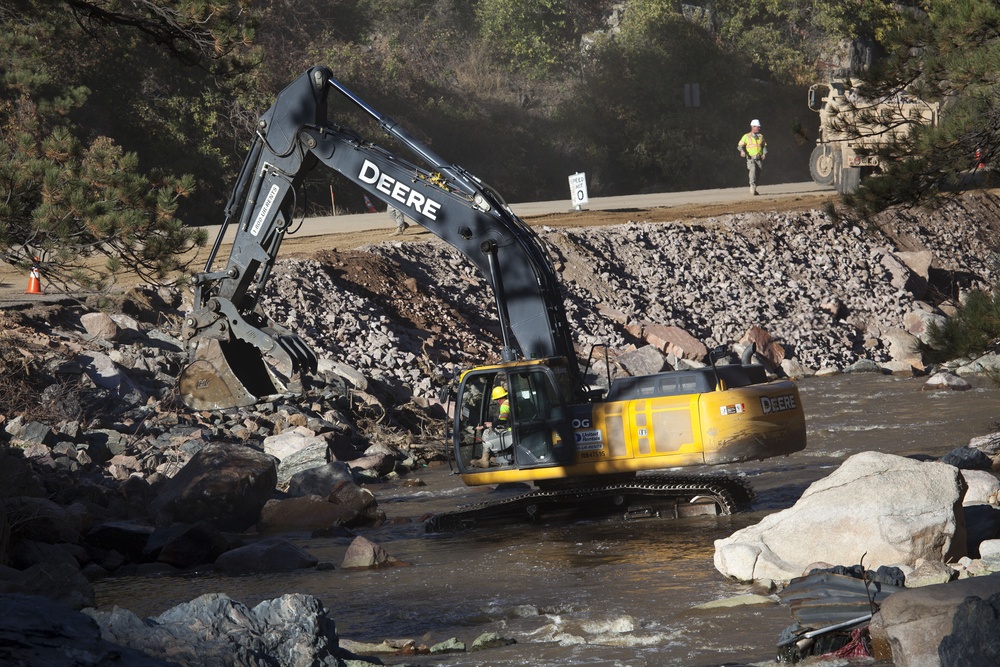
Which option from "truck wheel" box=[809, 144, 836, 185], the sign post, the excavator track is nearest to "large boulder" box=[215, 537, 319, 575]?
the excavator track

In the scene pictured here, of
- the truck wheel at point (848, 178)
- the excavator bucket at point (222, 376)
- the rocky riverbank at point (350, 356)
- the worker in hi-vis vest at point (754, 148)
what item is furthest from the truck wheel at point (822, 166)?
the excavator bucket at point (222, 376)

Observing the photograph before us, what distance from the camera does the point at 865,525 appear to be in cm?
931

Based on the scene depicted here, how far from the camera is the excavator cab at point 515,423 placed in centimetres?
1245

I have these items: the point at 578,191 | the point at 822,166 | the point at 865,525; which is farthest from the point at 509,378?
the point at 822,166

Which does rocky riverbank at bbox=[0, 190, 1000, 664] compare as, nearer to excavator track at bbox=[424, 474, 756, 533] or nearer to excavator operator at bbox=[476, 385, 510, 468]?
excavator track at bbox=[424, 474, 756, 533]

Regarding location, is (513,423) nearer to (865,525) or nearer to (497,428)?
(497,428)

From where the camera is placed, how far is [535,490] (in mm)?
13266

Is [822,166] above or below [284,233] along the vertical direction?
above

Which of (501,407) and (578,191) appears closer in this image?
(501,407)

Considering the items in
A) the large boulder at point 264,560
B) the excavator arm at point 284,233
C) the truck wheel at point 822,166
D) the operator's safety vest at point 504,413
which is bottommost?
the large boulder at point 264,560

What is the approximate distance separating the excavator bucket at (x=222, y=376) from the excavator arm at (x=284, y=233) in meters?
0.01

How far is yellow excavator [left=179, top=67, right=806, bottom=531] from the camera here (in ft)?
40.5

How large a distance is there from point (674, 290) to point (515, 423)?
44.0 feet

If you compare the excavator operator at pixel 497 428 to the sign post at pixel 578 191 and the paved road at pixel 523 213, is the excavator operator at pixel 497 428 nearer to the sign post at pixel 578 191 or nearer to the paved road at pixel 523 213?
the paved road at pixel 523 213
